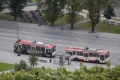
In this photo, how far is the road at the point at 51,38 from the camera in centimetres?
5806

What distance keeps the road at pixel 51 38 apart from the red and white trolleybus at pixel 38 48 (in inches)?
50.6

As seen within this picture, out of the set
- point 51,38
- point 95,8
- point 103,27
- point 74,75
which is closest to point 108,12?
point 103,27

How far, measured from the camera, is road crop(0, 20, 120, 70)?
58062 mm

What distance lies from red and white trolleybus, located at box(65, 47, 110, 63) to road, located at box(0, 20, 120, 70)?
1.17 m

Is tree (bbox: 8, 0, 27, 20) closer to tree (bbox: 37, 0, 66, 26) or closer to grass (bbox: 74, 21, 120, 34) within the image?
tree (bbox: 37, 0, 66, 26)

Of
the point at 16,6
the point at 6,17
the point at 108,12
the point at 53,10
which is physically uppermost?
the point at 16,6

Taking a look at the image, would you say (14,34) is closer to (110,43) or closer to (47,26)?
(47,26)

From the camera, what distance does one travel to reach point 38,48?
189ft

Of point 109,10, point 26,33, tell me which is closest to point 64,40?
point 26,33

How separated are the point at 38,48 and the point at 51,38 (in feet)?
30.3

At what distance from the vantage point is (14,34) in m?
68.8

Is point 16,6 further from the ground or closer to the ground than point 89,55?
further from the ground

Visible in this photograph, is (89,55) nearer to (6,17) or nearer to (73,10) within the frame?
(73,10)

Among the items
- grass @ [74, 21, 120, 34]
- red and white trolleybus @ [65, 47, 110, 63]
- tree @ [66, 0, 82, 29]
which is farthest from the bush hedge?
tree @ [66, 0, 82, 29]
